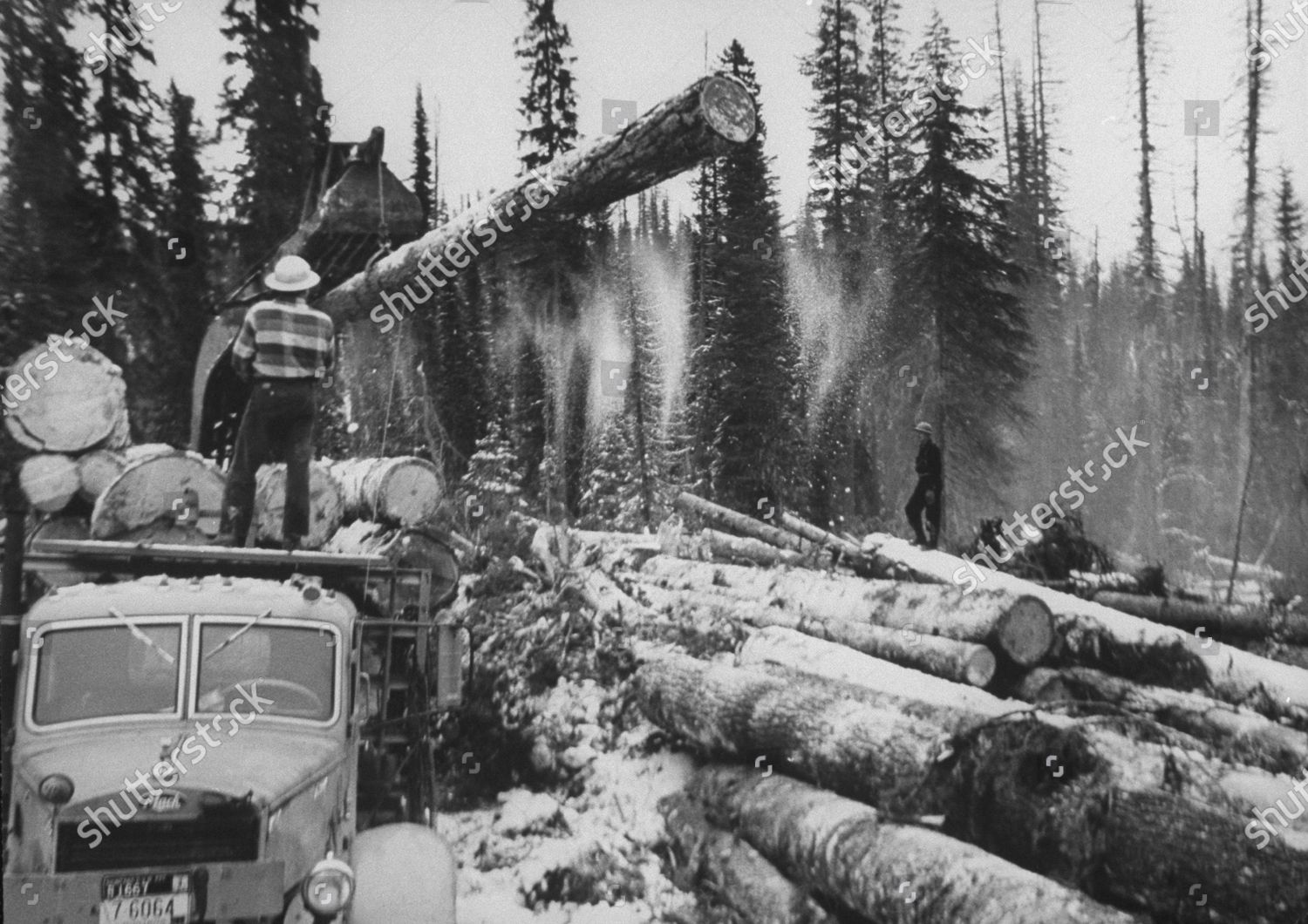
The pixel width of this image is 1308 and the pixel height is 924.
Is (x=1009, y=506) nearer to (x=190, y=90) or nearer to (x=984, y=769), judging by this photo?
(x=984, y=769)

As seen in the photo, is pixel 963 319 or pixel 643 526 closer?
pixel 963 319

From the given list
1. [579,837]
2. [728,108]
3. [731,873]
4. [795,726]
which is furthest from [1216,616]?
[728,108]

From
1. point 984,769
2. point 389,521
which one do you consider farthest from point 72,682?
point 984,769

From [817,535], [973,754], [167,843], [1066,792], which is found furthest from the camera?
[817,535]

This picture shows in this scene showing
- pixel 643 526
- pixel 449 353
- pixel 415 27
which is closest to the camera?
pixel 415 27

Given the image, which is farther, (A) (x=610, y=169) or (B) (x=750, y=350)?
(B) (x=750, y=350)

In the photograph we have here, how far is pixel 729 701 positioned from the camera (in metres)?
7.77

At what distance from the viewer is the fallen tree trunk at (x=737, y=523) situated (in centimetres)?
1197

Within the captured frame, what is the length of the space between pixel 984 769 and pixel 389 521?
5086mm

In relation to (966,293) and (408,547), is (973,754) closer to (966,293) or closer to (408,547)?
(408,547)

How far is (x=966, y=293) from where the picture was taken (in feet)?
41.3

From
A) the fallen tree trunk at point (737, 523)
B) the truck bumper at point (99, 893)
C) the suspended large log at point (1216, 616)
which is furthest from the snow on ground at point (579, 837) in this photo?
the suspended large log at point (1216, 616)

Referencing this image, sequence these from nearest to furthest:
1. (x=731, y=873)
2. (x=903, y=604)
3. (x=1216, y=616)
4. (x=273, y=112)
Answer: (x=731, y=873) → (x=903, y=604) → (x=1216, y=616) → (x=273, y=112)

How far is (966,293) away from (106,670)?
10273 millimetres
